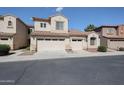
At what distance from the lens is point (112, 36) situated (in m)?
35.7

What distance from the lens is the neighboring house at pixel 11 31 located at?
28656mm

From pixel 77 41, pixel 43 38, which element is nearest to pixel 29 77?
pixel 43 38

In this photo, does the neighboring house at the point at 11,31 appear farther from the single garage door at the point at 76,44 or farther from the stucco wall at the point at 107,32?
the stucco wall at the point at 107,32

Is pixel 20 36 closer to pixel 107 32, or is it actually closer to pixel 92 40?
pixel 92 40

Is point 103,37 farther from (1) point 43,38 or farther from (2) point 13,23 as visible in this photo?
(2) point 13,23

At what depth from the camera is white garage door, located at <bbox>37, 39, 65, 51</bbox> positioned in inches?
1130

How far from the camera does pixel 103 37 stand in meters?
36.0

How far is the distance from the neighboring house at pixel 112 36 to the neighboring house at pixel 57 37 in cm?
427

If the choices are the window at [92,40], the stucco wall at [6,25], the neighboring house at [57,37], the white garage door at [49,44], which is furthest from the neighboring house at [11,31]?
the window at [92,40]

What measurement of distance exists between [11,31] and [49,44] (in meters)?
6.89

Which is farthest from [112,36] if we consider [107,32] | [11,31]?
[11,31]

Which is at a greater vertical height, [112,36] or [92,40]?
[112,36]

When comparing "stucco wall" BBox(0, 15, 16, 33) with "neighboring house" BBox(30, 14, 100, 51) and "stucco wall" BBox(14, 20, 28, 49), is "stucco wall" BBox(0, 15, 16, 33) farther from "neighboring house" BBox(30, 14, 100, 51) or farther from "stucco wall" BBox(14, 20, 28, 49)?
"neighboring house" BBox(30, 14, 100, 51)
